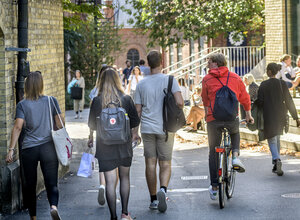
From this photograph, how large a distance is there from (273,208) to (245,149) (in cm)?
600

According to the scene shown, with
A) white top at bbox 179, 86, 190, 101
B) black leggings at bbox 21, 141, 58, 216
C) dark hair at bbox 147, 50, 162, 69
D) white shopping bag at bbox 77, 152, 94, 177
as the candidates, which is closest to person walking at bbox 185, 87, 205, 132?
white top at bbox 179, 86, 190, 101

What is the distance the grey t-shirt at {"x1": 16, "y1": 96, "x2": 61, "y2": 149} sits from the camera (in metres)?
7.11

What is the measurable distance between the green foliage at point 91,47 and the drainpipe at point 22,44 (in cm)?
2208

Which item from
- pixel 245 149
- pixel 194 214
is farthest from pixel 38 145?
pixel 245 149

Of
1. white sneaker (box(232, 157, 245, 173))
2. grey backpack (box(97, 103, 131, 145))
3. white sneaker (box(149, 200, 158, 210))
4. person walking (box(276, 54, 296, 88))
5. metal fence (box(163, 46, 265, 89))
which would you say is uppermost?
metal fence (box(163, 46, 265, 89))

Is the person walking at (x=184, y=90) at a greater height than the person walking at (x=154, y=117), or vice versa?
the person walking at (x=184, y=90)

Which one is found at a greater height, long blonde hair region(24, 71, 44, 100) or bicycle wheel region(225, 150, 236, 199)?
long blonde hair region(24, 71, 44, 100)

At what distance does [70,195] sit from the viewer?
380 inches

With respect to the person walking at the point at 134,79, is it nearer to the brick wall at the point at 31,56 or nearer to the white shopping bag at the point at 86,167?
the brick wall at the point at 31,56

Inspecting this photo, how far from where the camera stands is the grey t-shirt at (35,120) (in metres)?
7.11

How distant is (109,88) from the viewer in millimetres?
7188

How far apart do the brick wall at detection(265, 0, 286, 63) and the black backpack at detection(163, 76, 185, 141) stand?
12.5m

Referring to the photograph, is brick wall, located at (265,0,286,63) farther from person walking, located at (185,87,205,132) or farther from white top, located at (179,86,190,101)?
person walking, located at (185,87,205,132)

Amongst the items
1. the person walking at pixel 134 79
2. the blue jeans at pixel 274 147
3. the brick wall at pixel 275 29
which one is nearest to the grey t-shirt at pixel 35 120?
the blue jeans at pixel 274 147
